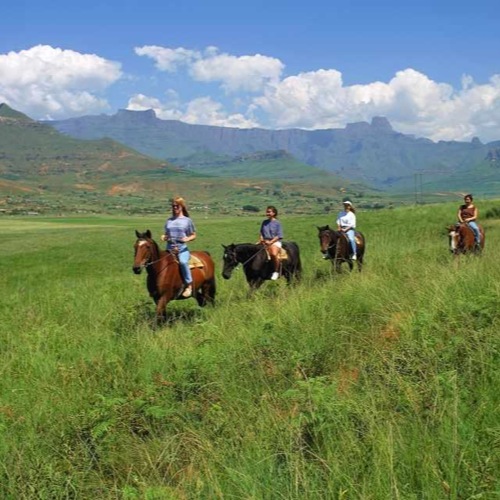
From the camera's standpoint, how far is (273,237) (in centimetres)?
1526

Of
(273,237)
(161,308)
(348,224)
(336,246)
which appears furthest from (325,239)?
(161,308)

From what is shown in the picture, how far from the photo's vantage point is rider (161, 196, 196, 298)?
41.2ft

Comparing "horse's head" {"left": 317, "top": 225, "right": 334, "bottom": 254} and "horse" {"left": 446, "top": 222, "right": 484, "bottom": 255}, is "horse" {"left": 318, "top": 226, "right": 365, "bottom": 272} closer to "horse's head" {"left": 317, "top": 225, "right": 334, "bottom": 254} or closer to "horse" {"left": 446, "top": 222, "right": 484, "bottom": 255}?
"horse's head" {"left": 317, "top": 225, "right": 334, "bottom": 254}

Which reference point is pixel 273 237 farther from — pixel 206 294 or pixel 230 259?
pixel 206 294

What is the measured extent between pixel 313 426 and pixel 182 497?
1.19 m

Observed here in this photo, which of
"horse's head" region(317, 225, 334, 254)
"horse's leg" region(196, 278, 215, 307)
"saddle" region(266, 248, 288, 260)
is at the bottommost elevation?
"horse's leg" region(196, 278, 215, 307)

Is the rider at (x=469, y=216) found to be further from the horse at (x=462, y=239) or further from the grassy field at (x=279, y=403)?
the grassy field at (x=279, y=403)

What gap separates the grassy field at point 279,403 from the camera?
3.93m

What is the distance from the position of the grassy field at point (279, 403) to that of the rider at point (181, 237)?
2919 millimetres

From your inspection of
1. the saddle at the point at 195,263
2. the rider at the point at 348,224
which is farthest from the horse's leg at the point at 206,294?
the rider at the point at 348,224

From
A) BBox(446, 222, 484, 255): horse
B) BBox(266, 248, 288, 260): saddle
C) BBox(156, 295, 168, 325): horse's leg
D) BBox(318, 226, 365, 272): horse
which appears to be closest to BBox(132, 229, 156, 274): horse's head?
BBox(156, 295, 168, 325): horse's leg

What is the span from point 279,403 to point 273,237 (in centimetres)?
1007

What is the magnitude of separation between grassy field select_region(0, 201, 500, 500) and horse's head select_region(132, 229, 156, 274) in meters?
1.71

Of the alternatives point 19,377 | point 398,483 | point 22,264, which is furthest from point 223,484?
point 22,264
